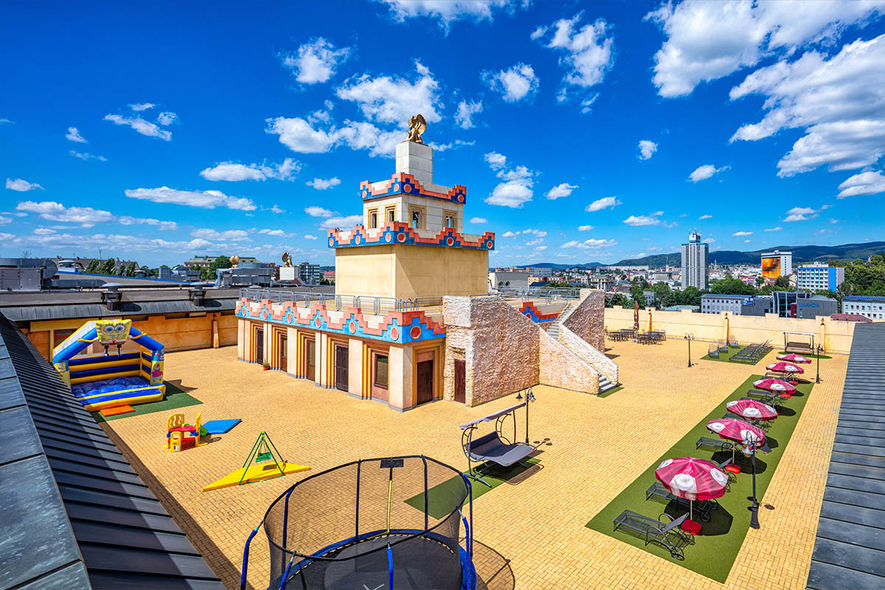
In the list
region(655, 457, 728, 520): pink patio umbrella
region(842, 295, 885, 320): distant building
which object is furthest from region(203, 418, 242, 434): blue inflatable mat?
region(842, 295, 885, 320): distant building

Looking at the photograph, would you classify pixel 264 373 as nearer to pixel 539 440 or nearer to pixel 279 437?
pixel 279 437

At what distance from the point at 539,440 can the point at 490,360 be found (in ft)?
18.7

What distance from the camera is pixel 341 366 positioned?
23266mm

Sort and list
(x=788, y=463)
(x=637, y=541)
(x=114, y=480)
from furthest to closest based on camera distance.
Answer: (x=788, y=463) < (x=637, y=541) < (x=114, y=480)

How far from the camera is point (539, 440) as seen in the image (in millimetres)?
16484

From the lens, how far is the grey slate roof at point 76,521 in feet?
7.41

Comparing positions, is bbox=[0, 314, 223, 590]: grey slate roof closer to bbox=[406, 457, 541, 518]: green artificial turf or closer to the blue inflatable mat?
bbox=[406, 457, 541, 518]: green artificial turf

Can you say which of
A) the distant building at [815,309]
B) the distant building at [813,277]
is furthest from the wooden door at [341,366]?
the distant building at [813,277]

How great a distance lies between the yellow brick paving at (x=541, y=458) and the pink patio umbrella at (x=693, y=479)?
152 cm

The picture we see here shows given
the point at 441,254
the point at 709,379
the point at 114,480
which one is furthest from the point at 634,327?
the point at 114,480

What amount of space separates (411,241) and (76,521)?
68.7 ft

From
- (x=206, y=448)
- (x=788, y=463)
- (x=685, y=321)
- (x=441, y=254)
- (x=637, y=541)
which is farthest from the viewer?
(x=685, y=321)

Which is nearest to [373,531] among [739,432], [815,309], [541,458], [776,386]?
[541,458]

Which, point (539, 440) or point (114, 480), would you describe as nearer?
point (114, 480)
